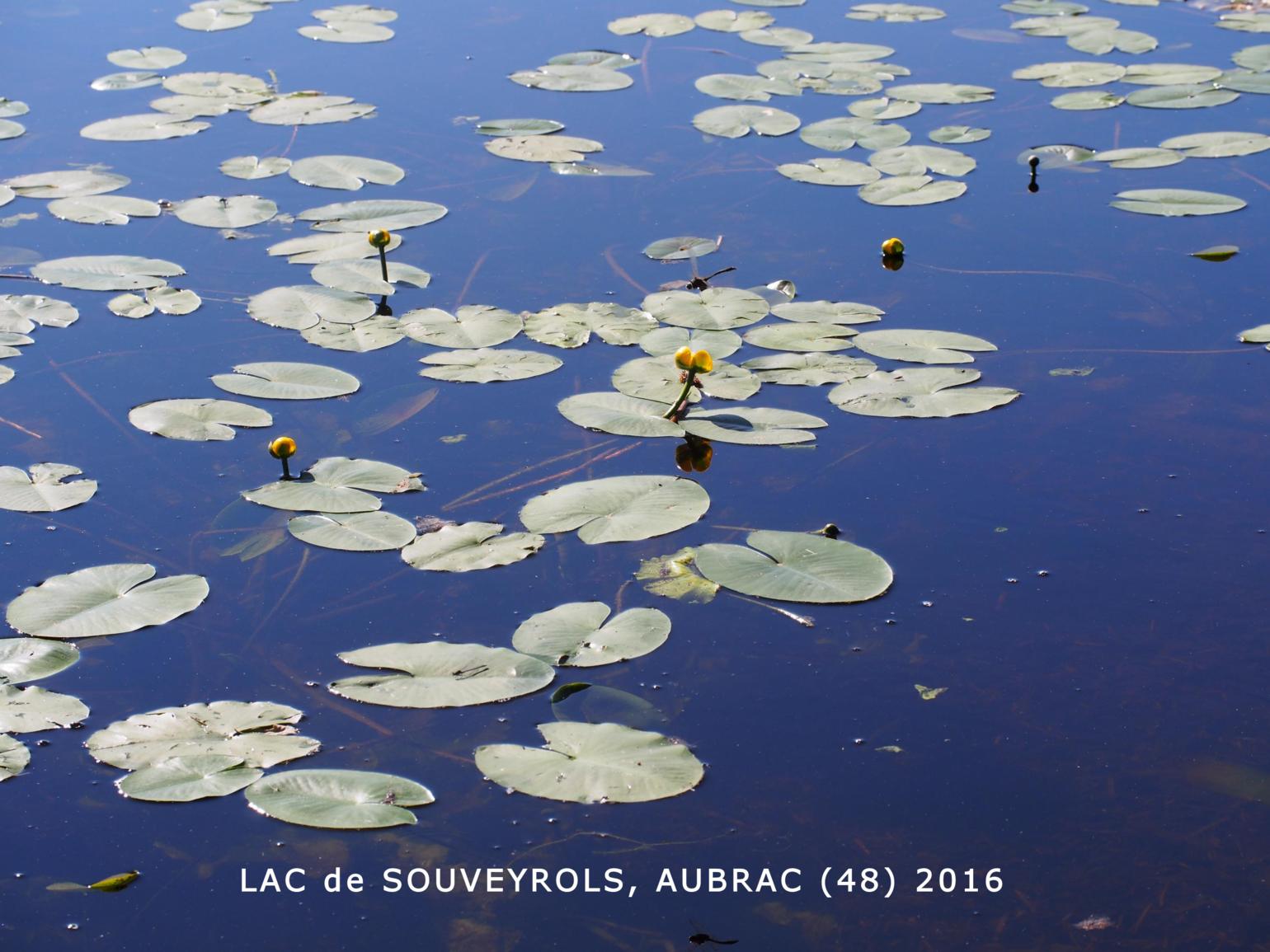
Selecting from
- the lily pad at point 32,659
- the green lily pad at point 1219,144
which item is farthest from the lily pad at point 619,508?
the green lily pad at point 1219,144

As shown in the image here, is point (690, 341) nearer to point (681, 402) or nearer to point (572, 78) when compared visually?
point (681, 402)

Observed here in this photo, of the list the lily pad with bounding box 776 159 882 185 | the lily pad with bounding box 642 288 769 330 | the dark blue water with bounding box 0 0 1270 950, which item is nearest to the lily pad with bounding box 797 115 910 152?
the dark blue water with bounding box 0 0 1270 950

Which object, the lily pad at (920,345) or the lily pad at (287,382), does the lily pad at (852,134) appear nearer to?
the lily pad at (920,345)

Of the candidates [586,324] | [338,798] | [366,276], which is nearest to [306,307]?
[366,276]

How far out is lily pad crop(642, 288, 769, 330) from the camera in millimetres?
4691

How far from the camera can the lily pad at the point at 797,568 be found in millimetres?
3318

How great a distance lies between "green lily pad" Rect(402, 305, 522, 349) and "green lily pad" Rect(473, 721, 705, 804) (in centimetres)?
202

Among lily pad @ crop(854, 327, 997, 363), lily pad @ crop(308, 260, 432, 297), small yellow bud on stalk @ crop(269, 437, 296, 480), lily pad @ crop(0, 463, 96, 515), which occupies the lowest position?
lily pad @ crop(0, 463, 96, 515)

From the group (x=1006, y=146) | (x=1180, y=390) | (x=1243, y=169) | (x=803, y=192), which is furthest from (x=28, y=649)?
(x=1243, y=169)

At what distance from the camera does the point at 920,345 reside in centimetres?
448

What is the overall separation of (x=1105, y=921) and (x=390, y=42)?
6.94 meters

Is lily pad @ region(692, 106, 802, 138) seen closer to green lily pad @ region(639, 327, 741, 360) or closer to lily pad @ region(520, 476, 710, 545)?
green lily pad @ region(639, 327, 741, 360)

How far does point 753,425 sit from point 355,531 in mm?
1263

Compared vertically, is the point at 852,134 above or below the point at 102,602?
above
